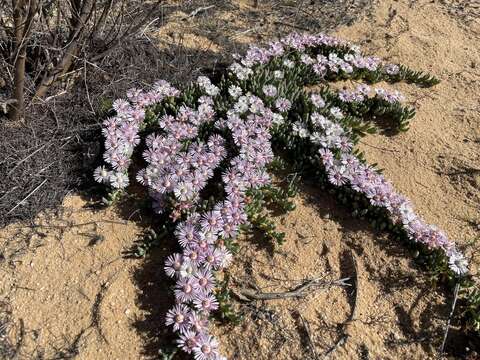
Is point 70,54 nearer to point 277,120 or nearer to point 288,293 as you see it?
point 277,120

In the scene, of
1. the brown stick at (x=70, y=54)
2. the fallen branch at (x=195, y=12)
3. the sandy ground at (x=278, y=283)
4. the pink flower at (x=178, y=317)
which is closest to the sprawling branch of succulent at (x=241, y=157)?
the pink flower at (x=178, y=317)

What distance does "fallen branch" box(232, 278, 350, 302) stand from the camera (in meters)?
3.26

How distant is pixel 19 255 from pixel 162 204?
107 cm

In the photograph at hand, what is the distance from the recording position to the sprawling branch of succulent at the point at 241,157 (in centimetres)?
329

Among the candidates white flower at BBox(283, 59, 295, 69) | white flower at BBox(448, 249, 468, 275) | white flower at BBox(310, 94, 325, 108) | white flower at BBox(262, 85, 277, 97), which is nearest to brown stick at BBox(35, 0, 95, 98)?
white flower at BBox(262, 85, 277, 97)

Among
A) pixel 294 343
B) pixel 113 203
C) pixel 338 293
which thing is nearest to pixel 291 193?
pixel 338 293

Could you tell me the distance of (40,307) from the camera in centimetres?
316

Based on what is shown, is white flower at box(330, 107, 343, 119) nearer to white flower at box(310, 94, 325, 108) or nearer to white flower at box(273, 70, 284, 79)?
white flower at box(310, 94, 325, 108)

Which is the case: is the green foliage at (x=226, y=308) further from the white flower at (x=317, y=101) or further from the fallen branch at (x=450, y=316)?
the white flower at (x=317, y=101)

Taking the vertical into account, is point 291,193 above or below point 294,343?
→ above

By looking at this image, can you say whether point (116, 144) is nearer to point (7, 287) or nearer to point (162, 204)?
point (162, 204)

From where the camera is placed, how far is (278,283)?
3.37 metres

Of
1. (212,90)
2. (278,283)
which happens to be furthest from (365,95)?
(278,283)

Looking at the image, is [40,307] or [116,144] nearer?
[40,307]
